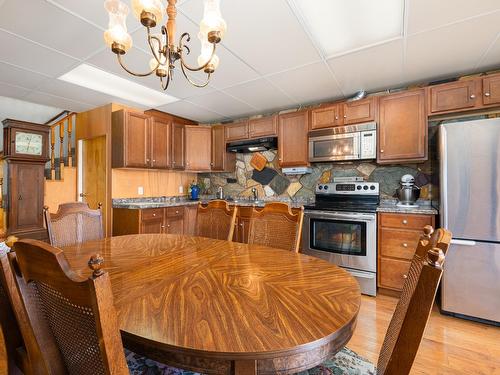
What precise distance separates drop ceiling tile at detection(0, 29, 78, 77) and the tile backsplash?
2.70m

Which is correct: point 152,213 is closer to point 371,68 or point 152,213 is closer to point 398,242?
point 398,242

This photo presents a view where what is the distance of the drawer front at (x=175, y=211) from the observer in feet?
12.2

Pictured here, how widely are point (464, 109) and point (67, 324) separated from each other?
3.39 meters

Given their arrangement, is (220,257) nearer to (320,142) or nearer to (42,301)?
(42,301)

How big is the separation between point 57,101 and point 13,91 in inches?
18.1

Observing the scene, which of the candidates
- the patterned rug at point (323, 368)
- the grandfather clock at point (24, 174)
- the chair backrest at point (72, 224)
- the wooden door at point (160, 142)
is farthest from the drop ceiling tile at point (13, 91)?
the patterned rug at point (323, 368)

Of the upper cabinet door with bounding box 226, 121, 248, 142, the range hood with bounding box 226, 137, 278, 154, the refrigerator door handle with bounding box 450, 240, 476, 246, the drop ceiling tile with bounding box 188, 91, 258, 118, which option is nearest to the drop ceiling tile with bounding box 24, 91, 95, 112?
the drop ceiling tile with bounding box 188, 91, 258, 118

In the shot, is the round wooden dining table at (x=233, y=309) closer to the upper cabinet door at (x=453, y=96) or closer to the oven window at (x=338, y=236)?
the oven window at (x=338, y=236)

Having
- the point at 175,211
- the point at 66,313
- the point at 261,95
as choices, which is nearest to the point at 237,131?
the point at 261,95

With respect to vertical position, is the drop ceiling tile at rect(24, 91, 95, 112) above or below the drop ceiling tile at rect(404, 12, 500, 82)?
above

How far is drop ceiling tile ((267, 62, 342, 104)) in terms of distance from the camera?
2.66m

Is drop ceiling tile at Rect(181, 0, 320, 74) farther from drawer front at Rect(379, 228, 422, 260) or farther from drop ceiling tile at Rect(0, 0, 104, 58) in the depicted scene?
drawer front at Rect(379, 228, 422, 260)

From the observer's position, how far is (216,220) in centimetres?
225

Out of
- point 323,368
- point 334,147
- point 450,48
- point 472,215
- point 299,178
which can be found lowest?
point 323,368
